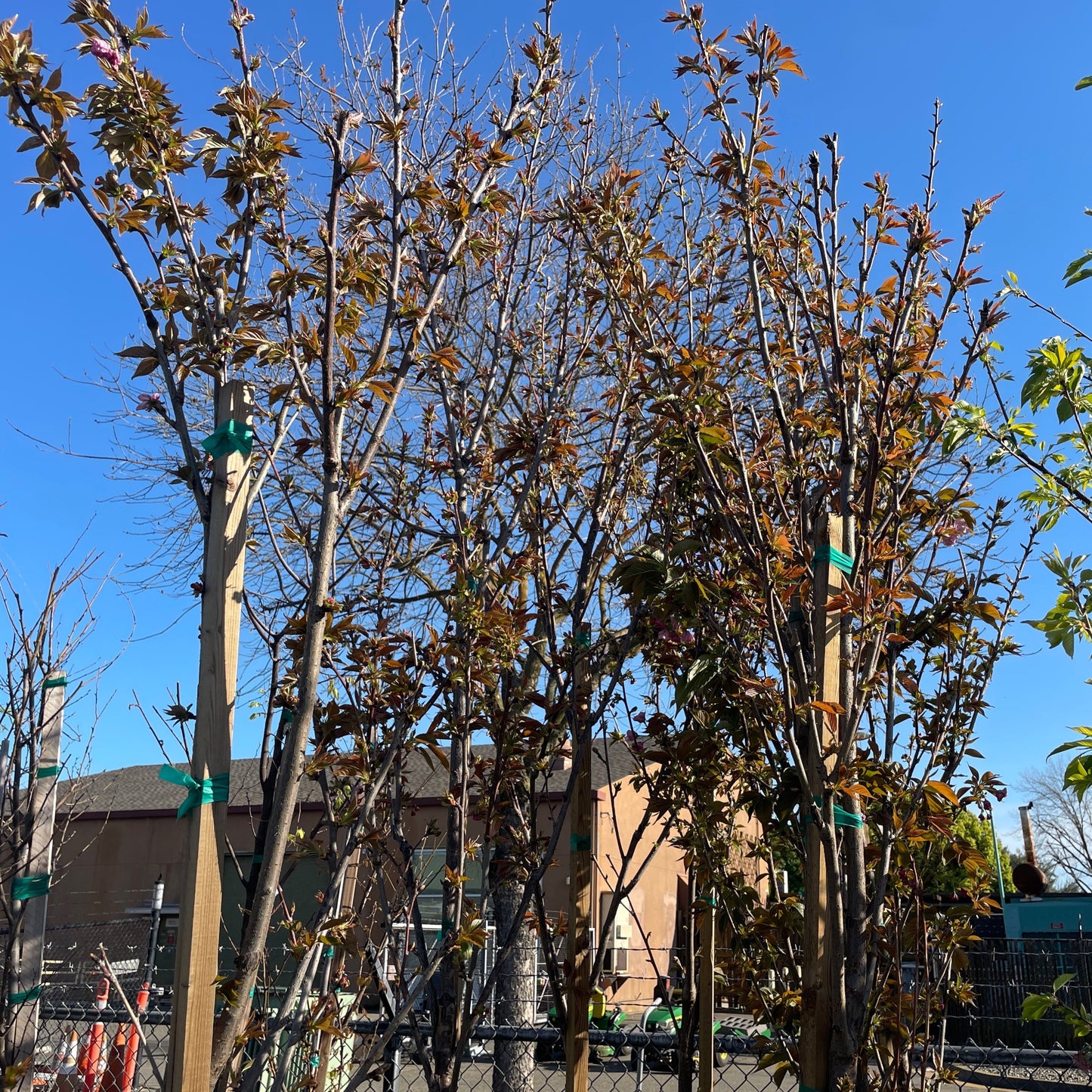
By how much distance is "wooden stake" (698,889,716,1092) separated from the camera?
2.99 meters

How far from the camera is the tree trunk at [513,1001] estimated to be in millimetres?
5792

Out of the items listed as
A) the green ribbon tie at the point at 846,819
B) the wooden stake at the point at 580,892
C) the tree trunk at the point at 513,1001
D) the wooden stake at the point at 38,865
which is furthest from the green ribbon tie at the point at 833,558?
the wooden stake at the point at 38,865

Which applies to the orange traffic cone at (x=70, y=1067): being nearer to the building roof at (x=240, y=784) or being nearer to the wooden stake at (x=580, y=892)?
the wooden stake at (x=580, y=892)

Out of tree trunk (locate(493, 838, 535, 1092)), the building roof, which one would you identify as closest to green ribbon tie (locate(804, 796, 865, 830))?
tree trunk (locate(493, 838, 535, 1092))

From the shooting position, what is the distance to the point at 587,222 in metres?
3.53

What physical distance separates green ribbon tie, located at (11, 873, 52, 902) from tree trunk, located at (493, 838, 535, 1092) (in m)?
1.81

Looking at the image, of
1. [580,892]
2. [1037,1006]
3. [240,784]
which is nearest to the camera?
[1037,1006]

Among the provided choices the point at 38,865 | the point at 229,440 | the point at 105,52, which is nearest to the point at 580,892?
the point at 229,440

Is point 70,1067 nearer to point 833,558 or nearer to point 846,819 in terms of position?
point 846,819

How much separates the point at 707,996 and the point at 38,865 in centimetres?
261

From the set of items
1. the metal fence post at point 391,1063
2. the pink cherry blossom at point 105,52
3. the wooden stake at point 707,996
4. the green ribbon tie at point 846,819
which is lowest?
the metal fence post at point 391,1063

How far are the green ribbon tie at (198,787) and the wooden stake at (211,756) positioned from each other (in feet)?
0.04

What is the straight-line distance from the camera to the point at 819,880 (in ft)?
7.63

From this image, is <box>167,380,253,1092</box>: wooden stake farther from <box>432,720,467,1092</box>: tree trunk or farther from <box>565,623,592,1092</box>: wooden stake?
<box>565,623,592,1092</box>: wooden stake
